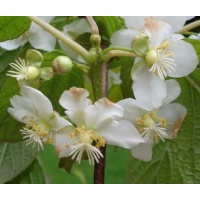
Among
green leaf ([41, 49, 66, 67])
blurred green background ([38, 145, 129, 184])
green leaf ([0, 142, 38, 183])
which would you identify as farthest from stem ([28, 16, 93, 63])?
blurred green background ([38, 145, 129, 184])

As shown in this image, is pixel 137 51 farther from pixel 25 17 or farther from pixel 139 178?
pixel 139 178

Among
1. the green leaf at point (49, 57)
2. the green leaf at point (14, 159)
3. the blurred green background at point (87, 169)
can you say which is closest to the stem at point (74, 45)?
the green leaf at point (49, 57)

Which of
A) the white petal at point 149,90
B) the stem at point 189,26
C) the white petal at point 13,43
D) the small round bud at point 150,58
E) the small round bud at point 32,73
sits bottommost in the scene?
the white petal at point 13,43

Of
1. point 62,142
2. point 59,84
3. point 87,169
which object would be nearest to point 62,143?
point 62,142

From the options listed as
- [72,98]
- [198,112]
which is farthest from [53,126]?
[198,112]

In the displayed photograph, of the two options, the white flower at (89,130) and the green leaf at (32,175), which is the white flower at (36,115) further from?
the green leaf at (32,175)

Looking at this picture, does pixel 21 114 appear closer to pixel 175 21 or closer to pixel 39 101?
pixel 39 101
